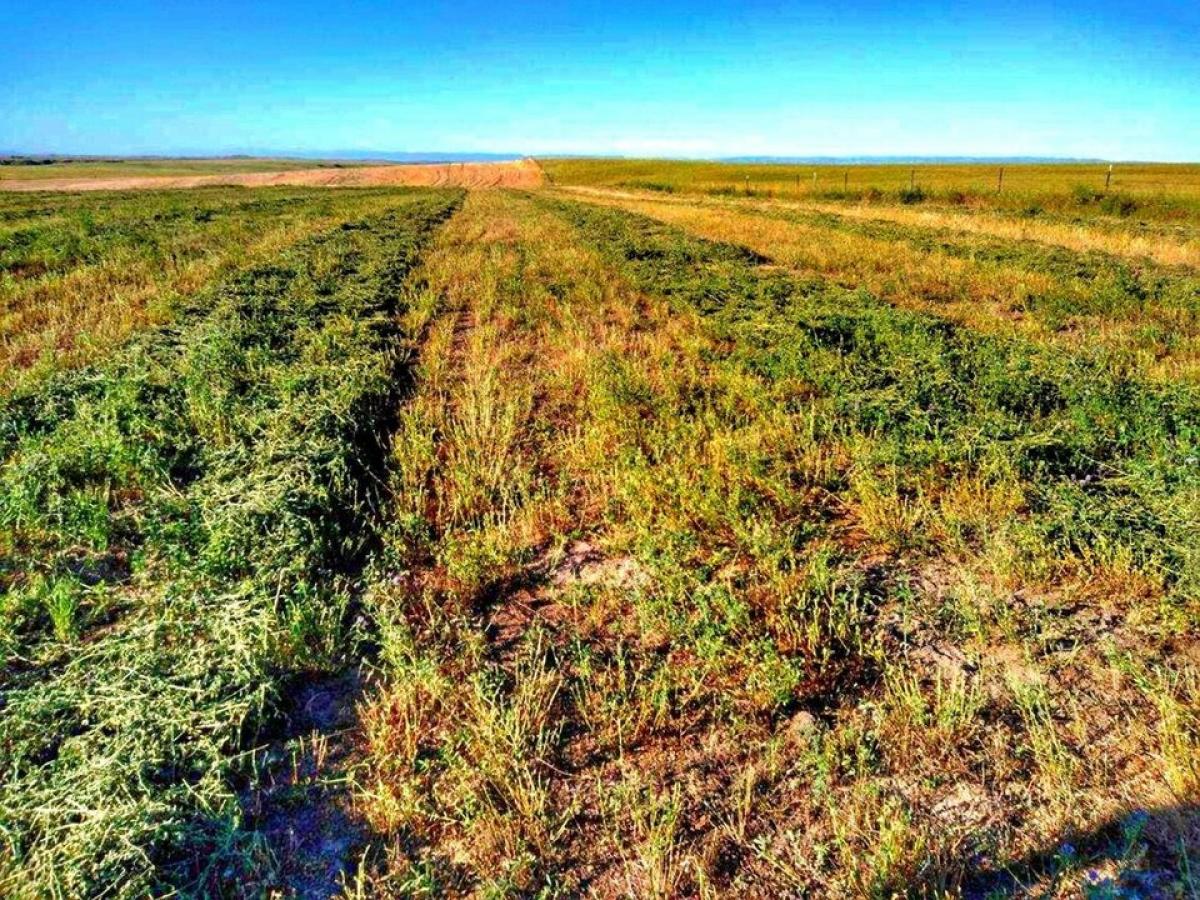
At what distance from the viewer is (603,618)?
394cm

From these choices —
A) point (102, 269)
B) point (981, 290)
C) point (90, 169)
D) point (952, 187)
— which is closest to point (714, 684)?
point (981, 290)

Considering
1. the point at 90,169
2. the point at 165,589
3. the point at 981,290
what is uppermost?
the point at 90,169

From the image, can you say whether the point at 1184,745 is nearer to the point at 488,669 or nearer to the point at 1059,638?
the point at 1059,638

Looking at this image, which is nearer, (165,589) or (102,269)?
(165,589)

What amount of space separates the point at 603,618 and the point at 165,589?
97.0 inches

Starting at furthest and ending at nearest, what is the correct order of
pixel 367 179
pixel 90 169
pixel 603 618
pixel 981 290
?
1. pixel 90 169
2. pixel 367 179
3. pixel 981 290
4. pixel 603 618

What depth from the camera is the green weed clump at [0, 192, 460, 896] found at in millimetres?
2441

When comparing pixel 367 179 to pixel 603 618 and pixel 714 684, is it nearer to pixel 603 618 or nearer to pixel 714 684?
pixel 603 618

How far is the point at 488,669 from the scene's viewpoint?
11.3 feet

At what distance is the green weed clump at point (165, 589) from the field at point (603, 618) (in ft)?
0.08

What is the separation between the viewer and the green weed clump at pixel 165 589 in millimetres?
2441

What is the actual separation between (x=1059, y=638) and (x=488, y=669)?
3.04 metres

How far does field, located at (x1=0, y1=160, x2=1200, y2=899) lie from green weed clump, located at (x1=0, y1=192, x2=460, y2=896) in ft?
0.08

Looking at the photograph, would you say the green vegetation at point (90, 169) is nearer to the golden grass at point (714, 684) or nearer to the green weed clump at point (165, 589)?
the green weed clump at point (165, 589)
